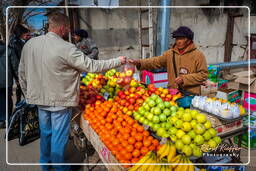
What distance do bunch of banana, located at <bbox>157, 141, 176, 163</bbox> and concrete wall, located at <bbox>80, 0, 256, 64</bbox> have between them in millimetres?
6637

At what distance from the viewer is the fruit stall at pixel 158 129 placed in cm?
209

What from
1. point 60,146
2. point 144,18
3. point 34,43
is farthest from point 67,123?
point 144,18

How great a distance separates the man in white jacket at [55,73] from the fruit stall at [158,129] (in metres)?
0.46

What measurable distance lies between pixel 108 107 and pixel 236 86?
4.05 metres

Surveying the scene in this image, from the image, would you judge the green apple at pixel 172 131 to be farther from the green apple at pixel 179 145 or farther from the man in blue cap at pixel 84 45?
the man in blue cap at pixel 84 45

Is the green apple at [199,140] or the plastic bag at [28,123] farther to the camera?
the plastic bag at [28,123]

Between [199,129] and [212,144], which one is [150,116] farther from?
[212,144]

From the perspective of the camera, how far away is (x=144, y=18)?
8766 millimetres

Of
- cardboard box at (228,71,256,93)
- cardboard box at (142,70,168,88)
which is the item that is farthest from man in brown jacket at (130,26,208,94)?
cardboard box at (228,71,256,93)

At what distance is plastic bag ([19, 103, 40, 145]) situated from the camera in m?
4.22

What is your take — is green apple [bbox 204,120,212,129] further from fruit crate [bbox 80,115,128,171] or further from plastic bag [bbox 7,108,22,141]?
plastic bag [bbox 7,108,22,141]

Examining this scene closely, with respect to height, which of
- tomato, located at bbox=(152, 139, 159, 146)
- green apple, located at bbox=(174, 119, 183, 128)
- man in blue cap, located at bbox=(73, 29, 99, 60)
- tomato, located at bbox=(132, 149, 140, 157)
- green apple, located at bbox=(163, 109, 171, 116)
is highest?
man in blue cap, located at bbox=(73, 29, 99, 60)

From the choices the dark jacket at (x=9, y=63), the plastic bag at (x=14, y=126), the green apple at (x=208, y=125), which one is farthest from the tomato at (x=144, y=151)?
the dark jacket at (x=9, y=63)

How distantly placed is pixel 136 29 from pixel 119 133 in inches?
270
